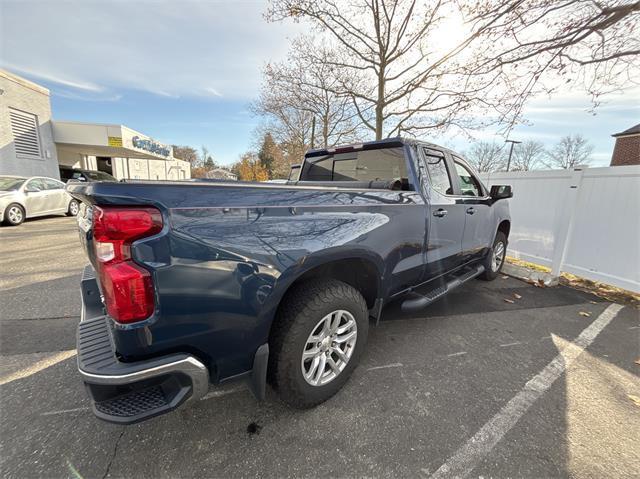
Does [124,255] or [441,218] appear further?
[441,218]

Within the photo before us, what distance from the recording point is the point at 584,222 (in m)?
4.84

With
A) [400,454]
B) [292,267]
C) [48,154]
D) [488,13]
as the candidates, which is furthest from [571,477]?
[48,154]

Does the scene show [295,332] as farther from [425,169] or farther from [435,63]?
[435,63]

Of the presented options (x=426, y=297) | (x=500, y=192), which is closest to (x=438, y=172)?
(x=426, y=297)

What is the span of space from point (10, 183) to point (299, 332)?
12.0 m

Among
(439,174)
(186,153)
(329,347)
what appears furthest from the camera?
(186,153)

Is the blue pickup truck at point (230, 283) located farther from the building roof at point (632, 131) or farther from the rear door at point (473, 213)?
the building roof at point (632, 131)

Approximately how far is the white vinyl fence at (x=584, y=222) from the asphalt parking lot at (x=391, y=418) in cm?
163

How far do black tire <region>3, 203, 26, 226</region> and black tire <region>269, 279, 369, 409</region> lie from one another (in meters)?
11.0

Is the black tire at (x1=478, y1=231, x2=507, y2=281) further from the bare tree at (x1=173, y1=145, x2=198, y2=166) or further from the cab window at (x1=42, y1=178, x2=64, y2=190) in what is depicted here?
the bare tree at (x1=173, y1=145, x2=198, y2=166)

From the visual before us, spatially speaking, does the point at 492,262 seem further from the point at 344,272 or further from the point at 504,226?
the point at 344,272

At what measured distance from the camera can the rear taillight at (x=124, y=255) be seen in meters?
1.28

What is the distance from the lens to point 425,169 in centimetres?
294

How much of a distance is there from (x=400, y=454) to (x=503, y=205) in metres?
4.47
